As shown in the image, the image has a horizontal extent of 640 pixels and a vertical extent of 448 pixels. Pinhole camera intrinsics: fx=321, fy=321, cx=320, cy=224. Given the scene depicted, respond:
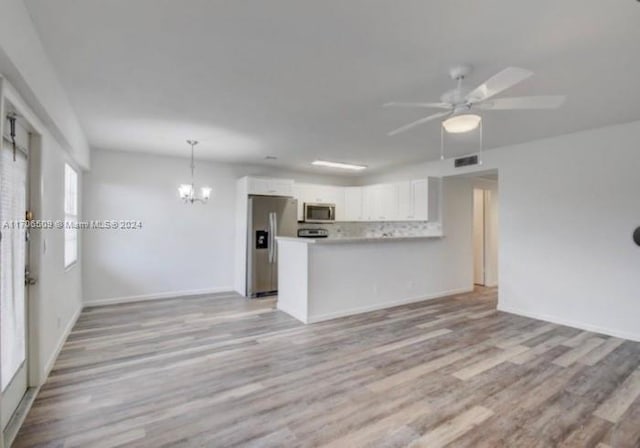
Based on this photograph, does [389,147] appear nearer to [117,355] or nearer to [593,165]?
[593,165]

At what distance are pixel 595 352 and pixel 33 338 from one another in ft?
17.5

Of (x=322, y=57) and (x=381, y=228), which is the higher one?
(x=322, y=57)

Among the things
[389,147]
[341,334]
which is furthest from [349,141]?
[341,334]

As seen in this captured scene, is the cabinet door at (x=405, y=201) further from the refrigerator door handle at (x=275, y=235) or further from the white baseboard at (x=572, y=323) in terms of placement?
the refrigerator door handle at (x=275, y=235)

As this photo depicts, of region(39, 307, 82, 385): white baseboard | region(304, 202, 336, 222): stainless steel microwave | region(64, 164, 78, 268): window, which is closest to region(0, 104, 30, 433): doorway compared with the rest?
region(39, 307, 82, 385): white baseboard

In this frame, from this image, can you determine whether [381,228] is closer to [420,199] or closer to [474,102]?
[420,199]

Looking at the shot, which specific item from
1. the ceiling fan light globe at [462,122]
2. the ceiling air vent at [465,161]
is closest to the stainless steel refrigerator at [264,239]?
the ceiling air vent at [465,161]

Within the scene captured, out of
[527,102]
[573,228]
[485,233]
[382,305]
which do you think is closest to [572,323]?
[573,228]

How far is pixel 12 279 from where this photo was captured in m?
2.29

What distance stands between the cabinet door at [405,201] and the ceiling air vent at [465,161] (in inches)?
35.7

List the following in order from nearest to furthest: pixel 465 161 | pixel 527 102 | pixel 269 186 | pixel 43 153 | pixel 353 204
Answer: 1. pixel 527 102
2. pixel 43 153
3. pixel 465 161
4. pixel 269 186
5. pixel 353 204

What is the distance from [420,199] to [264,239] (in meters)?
3.02

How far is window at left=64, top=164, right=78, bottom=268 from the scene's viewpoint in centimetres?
405

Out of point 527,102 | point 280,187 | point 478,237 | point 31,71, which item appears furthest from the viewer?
point 478,237
